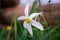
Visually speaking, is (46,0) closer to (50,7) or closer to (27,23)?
(50,7)

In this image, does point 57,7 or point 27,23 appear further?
point 57,7

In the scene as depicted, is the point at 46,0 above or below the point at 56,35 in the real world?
above

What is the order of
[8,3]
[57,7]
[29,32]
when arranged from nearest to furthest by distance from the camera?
1. [29,32]
2. [57,7]
3. [8,3]

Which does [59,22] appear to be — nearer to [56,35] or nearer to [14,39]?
[56,35]

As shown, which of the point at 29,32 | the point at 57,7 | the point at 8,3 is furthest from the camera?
the point at 8,3

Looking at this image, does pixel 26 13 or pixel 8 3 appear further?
pixel 8 3

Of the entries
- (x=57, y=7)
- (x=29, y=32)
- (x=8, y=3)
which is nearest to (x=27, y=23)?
(x=29, y=32)

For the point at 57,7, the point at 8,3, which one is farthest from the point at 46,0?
the point at 8,3

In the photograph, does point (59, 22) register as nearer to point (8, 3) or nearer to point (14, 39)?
point (14, 39)
